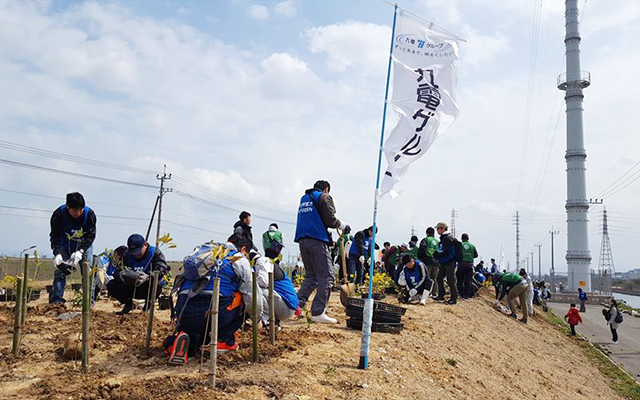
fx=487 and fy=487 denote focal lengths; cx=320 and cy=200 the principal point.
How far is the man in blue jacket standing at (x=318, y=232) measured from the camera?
6605 millimetres

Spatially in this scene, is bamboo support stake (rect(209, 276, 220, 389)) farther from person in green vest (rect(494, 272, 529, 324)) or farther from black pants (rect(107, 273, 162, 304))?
person in green vest (rect(494, 272, 529, 324))

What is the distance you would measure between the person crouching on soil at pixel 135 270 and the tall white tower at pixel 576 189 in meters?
52.8

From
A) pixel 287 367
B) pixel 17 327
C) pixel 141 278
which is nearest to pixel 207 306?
pixel 287 367

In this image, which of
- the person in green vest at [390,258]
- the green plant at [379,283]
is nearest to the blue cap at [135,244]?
the green plant at [379,283]

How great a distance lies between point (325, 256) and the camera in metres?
6.63

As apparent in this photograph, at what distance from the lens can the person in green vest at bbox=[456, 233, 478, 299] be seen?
45.6 ft

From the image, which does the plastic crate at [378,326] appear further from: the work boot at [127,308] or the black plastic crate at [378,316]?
the work boot at [127,308]

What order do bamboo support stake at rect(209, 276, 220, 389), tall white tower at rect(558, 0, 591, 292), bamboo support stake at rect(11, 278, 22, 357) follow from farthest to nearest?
tall white tower at rect(558, 0, 591, 292), bamboo support stake at rect(11, 278, 22, 357), bamboo support stake at rect(209, 276, 220, 389)

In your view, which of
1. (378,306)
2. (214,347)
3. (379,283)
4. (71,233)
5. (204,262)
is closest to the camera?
(214,347)

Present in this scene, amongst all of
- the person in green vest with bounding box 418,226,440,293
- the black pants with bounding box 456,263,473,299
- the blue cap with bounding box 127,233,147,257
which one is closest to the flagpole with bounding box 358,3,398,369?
the blue cap with bounding box 127,233,147,257

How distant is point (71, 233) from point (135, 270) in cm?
133

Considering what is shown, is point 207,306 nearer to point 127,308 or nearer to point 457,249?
point 127,308

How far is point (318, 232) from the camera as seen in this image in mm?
6582

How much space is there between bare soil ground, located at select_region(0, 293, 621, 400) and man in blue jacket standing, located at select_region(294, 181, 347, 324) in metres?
0.69
